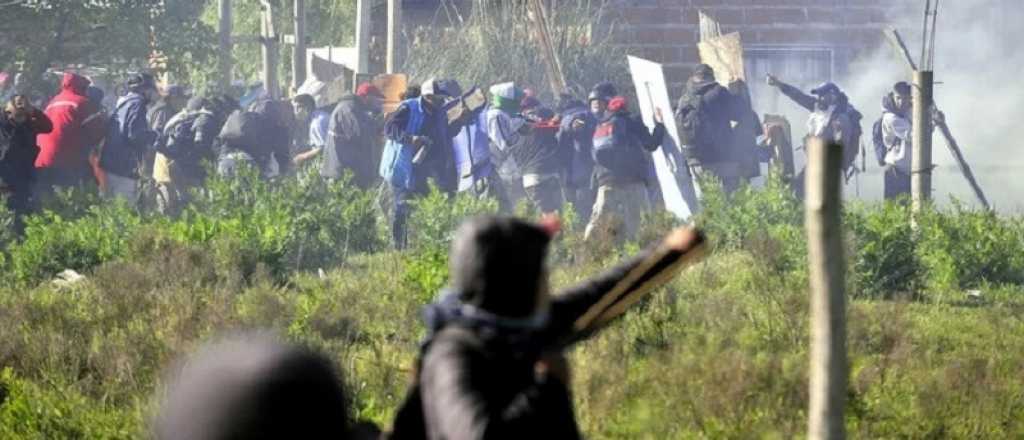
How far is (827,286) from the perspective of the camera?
5289 millimetres

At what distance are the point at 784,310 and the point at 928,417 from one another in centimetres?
179

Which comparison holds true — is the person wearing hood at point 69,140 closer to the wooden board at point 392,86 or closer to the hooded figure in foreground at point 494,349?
the wooden board at point 392,86

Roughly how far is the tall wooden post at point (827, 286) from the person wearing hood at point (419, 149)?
36.4 ft

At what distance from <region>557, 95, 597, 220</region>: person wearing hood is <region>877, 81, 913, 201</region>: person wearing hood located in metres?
2.78

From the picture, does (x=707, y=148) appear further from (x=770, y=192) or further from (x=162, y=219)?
(x=162, y=219)

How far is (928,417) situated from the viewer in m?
8.17

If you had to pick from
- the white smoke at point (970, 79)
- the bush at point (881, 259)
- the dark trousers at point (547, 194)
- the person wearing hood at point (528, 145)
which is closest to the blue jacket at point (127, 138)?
the person wearing hood at point (528, 145)

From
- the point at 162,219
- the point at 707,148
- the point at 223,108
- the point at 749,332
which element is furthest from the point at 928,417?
the point at 223,108

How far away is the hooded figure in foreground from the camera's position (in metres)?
3.30

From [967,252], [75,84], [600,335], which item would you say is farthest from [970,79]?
[600,335]

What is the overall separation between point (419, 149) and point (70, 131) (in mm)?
3330

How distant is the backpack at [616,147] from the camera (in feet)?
54.5

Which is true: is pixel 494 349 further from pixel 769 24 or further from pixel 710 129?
pixel 769 24

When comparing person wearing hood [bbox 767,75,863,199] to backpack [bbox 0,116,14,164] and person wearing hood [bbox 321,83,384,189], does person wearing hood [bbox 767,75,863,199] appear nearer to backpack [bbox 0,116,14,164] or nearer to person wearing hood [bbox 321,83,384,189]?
person wearing hood [bbox 321,83,384,189]
